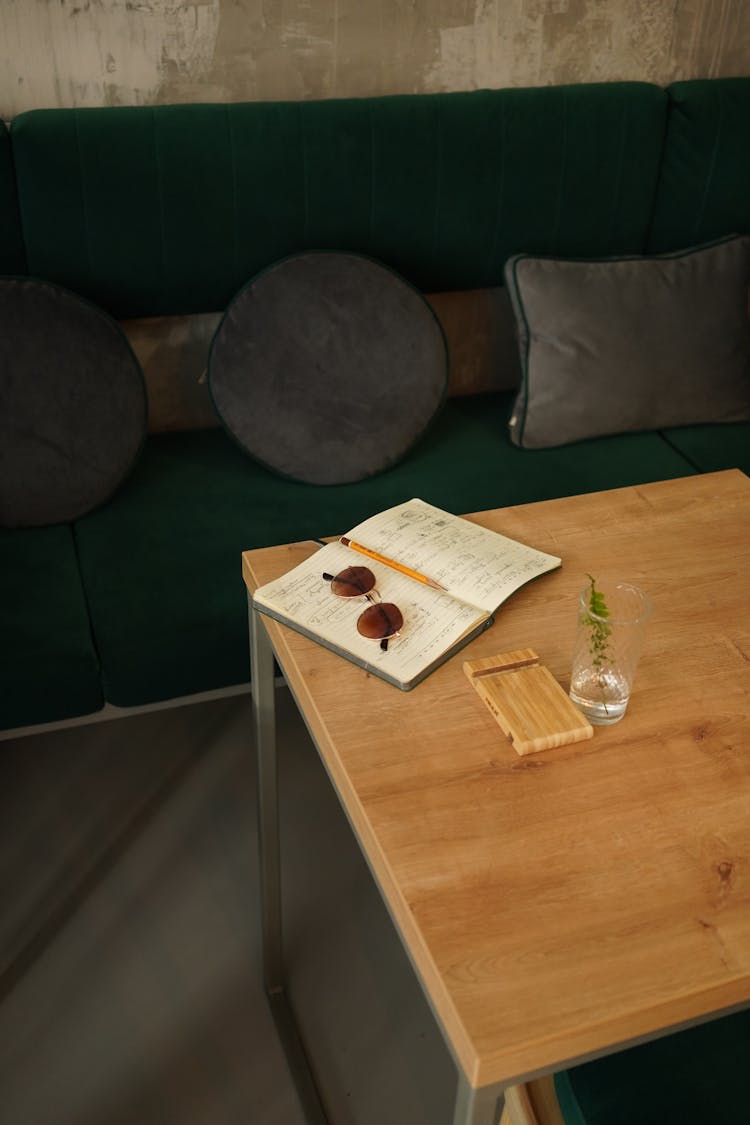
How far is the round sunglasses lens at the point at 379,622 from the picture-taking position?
4.40 ft

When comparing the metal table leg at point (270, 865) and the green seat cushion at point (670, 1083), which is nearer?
the green seat cushion at point (670, 1083)

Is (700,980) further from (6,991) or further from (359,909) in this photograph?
(6,991)

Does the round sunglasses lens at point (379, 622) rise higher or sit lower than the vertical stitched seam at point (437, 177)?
lower

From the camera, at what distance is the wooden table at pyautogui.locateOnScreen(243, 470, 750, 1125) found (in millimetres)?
939

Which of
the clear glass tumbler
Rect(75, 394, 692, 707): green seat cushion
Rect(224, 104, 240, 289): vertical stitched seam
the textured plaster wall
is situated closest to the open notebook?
the clear glass tumbler

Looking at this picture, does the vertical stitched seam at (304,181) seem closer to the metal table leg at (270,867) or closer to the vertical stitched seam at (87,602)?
the vertical stitched seam at (87,602)

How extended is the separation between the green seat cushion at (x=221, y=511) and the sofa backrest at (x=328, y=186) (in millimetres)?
347

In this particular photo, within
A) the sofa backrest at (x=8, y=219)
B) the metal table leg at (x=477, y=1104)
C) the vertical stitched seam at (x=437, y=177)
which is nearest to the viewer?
the metal table leg at (x=477, y=1104)

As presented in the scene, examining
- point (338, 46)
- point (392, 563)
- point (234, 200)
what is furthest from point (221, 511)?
point (338, 46)

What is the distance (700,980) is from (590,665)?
1.28ft

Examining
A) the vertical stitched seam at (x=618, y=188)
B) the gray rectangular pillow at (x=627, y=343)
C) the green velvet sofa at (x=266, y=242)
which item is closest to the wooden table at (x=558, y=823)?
the green velvet sofa at (x=266, y=242)

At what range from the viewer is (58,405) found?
207 centimetres

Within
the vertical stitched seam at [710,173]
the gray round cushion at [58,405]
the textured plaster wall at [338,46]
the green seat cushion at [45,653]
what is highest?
the textured plaster wall at [338,46]

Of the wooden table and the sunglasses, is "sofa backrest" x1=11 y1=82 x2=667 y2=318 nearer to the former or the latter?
the wooden table
